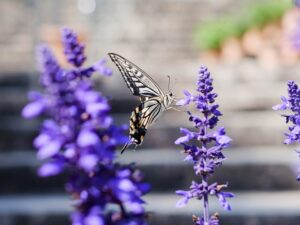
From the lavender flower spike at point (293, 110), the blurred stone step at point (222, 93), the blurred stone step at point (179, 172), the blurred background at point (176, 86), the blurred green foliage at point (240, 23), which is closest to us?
the lavender flower spike at point (293, 110)

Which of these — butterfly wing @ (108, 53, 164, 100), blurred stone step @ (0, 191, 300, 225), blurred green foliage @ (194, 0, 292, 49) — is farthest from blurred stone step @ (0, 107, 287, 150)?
butterfly wing @ (108, 53, 164, 100)

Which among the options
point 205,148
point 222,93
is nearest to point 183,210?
point 222,93

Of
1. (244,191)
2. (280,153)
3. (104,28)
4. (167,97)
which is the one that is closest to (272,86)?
(280,153)

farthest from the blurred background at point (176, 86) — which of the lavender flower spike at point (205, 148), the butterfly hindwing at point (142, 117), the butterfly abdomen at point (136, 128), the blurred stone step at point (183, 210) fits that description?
the lavender flower spike at point (205, 148)

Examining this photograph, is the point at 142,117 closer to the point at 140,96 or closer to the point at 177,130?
the point at 140,96

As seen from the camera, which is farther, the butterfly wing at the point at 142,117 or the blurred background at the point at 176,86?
the blurred background at the point at 176,86

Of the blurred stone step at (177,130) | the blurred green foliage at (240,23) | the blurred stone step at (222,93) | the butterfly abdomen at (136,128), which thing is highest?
the blurred green foliage at (240,23)

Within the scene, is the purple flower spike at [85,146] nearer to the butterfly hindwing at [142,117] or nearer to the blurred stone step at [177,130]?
the butterfly hindwing at [142,117]

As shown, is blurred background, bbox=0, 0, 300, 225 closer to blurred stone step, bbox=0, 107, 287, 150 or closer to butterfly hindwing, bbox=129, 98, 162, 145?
blurred stone step, bbox=0, 107, 287, 150
